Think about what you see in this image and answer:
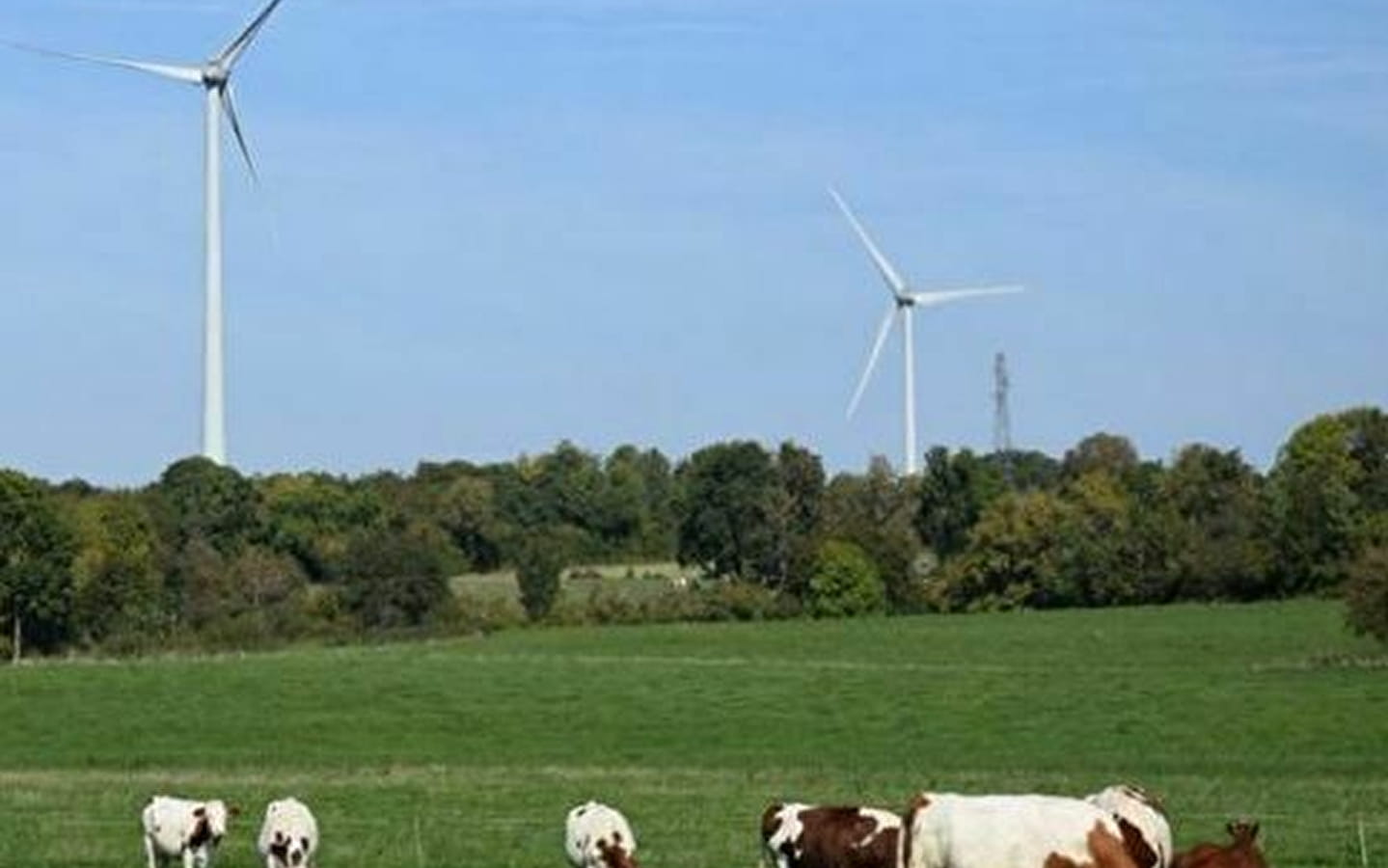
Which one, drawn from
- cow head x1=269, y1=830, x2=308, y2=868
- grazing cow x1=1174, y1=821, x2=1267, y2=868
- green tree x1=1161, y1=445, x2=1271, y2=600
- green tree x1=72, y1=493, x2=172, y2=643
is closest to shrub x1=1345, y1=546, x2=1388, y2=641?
green tree x1=1161, y1=445, x2=1271, y2=600

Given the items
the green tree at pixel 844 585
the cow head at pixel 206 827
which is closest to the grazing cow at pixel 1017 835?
the cow head at pixel 206 827

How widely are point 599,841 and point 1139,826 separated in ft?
23.1

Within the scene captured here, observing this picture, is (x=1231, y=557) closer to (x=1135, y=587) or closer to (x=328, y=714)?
(x=1135, y=587)

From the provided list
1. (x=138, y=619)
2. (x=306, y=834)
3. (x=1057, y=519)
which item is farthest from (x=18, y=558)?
(x=306, y=834)

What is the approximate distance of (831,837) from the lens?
26.9 m

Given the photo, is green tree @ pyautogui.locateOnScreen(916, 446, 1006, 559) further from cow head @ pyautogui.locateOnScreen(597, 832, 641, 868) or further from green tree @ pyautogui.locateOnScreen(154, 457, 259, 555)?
cow head @ pyautogui.locateOnScreen(597, 832, 641, 868)

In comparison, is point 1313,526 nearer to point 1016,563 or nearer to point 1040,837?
point 1016,563

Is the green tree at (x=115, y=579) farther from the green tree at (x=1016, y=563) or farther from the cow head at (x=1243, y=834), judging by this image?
the cow head at (x=1243, y=834)

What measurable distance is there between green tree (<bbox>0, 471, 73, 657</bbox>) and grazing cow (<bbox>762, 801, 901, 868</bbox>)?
280ft

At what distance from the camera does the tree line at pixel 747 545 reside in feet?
374

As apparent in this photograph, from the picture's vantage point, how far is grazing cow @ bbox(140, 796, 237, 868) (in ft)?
102

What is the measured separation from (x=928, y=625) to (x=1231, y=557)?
16.9 m

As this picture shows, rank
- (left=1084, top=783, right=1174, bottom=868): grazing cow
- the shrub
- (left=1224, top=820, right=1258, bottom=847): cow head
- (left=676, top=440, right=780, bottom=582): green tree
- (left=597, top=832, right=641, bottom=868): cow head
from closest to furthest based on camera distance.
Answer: (left=1084, top=783, right=1174, bottom=868): grazing cow, (left=1224, top=820, right=1258, bottom=847): cow head, (left=597, top=832, right=641, bottom=868): cow head, the shrub, (left=676, top=440, right=780, bottom=582): green tree

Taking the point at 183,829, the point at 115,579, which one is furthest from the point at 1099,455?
the point at 183,829
